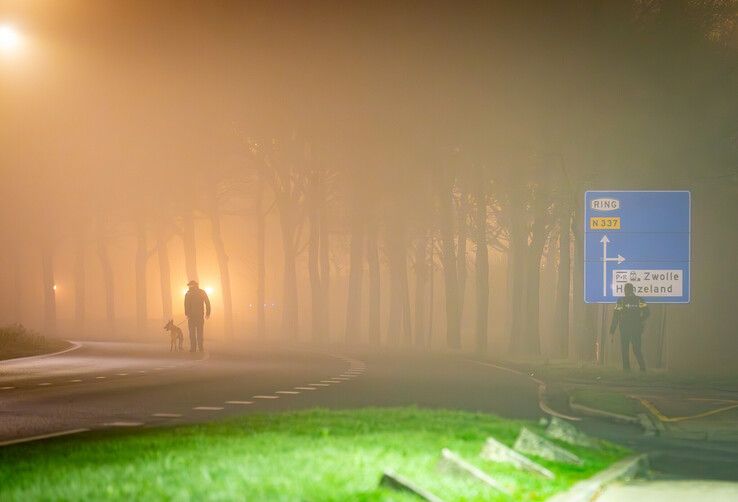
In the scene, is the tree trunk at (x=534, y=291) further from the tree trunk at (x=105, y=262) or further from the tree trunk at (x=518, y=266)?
the tree trunk at (x=105, y=262)

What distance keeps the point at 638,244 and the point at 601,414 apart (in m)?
9.94

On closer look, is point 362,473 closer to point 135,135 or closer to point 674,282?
point 674,282

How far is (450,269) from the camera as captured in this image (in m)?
54.7

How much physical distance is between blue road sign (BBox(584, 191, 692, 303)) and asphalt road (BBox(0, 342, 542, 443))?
9.85 ft

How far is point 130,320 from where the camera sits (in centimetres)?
10975

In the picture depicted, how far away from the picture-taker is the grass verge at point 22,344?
39.7m

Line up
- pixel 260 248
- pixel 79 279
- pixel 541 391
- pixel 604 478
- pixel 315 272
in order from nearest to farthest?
pixel 604 478 < pixel 541 391 < pixel 315 272 < pixel 260 248 < pixel 79 279

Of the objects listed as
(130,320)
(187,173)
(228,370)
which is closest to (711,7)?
(228,370)

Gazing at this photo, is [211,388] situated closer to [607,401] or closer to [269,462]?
[607,401]

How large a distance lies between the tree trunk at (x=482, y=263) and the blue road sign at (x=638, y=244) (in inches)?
777

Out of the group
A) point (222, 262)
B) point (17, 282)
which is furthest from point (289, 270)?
point (17, 282)

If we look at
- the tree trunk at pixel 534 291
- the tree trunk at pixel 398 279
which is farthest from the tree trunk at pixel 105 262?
the tree trunk at pixel 534 291

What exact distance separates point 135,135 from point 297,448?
57549 mm

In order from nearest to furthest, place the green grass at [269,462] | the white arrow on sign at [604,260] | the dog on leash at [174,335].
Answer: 1. the green grass at [269,462]
2. the white arrow on sign at [604,260]
3. the dog on leash at [174,335]
